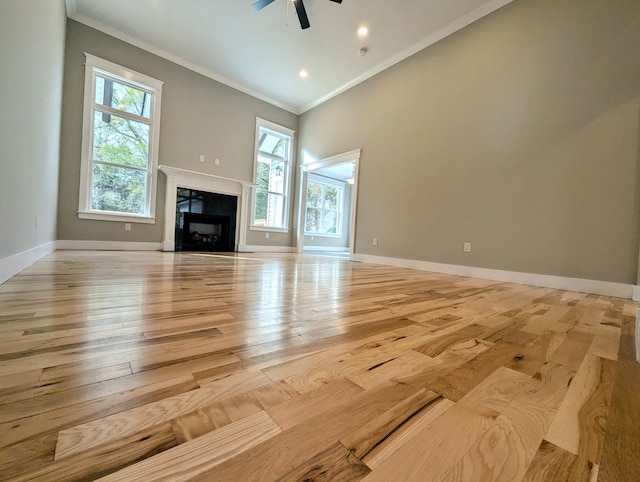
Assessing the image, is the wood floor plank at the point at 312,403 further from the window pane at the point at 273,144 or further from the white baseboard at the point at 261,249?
the window pane at the point at 273,144

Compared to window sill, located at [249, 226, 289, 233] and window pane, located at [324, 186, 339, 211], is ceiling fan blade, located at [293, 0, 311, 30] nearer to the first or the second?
window sill, located at [249, 226, 289, 233]

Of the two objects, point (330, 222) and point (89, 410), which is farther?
point (330, 222)

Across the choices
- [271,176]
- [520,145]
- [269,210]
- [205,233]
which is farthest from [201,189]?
[520,145]

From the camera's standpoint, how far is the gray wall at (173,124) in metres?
3.66

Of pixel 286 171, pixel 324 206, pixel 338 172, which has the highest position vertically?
pixel 338 172

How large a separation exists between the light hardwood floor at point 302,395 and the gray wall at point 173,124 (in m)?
3.36

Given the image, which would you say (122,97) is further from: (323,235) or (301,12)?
(323,235)

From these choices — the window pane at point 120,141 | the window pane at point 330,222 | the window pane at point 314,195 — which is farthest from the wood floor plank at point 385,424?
the window pane at point 330,222

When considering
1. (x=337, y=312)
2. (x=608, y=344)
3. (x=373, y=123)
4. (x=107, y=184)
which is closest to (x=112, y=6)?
(x=107, y=184)

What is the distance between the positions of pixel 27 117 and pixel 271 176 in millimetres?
4141

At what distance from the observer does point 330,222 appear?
8648 millimetres

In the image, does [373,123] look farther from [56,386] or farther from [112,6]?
[56,386]

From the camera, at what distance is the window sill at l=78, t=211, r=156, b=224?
380 centimetres

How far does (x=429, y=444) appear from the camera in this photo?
1.51 feet
